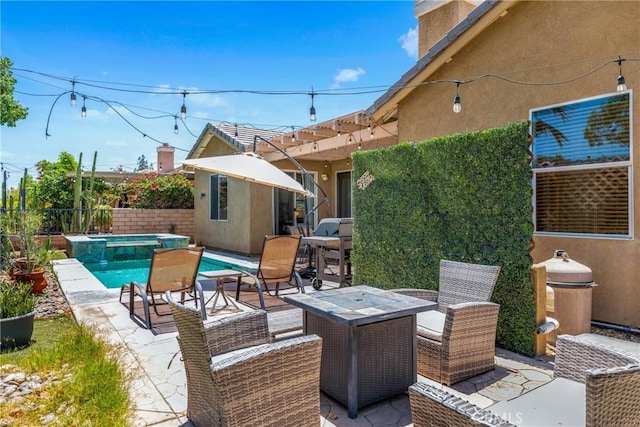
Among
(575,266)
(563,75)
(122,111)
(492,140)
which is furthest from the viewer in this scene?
(122,111)

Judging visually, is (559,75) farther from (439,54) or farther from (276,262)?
(276,262)

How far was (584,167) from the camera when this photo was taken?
5887 mm

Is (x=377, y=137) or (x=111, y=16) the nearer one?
(x=377, y=137)

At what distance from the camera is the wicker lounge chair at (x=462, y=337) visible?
142 inches

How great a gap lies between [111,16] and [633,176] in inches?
480

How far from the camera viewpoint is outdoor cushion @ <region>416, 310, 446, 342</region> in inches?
150

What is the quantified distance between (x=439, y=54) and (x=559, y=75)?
82.5 inches

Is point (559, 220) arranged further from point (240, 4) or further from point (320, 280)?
point (240, 4)

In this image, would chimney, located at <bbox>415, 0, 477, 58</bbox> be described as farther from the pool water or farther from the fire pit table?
the fire pit table

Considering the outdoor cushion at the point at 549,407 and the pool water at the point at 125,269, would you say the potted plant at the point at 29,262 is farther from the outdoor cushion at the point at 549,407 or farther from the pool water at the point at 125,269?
the outdoor cushion at the point at 549,407

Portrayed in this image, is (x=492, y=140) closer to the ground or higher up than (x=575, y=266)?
higher up

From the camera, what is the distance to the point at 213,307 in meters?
6.02

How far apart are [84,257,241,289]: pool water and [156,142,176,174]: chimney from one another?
14.8 m

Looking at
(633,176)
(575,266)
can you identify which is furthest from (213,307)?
(633,176)
